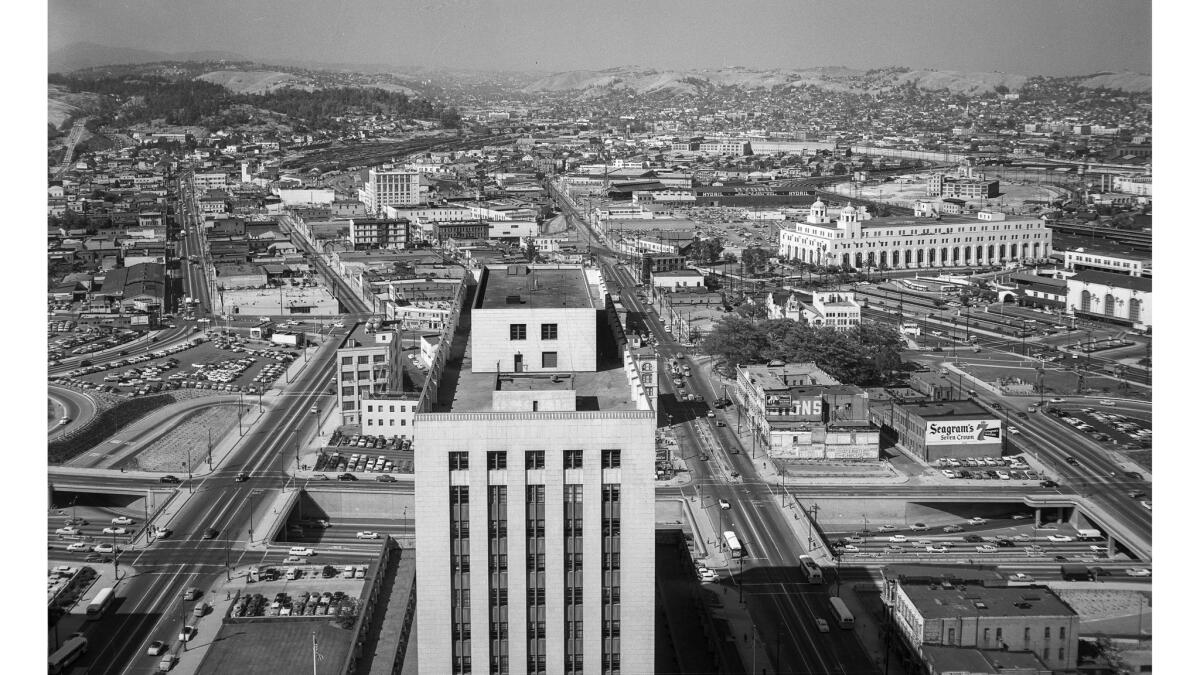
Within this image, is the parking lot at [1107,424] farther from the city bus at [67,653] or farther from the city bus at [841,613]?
the city bus at [67,653]

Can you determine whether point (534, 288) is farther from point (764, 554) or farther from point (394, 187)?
point (394, 187)

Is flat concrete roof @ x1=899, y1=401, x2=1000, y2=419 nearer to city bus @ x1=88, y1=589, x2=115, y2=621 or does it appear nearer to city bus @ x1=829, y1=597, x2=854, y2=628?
city bus @ x1=829, y1=597, x2=854, y2=628

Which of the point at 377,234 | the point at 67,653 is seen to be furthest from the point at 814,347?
the point at 377,234

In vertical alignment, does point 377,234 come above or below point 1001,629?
above

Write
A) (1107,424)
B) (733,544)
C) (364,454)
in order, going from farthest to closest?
(1107,424) → (364,454) → (733,544)

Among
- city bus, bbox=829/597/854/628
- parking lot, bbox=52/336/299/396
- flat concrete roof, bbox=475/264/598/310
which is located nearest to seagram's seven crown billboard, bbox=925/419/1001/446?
city bus, bbox=829/597/854/628

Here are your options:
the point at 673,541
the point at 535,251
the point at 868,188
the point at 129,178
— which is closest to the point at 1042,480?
the point at 673,541

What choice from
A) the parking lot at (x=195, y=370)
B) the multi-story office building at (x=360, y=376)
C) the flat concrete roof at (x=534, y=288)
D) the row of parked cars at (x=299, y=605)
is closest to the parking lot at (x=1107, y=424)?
the multi-story office building at (x=360, y=376)

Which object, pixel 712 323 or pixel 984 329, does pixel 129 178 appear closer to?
Answer: pixel 712 323
